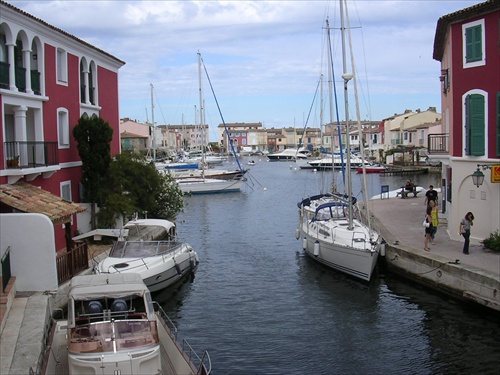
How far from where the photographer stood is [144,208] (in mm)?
31250

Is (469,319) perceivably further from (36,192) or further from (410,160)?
(410,160)

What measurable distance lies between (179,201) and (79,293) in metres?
21.7

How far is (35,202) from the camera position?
62.9 ft

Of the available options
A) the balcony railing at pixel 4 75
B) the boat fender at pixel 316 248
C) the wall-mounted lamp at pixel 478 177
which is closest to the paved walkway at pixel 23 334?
the balcony railing at pixel 4 75

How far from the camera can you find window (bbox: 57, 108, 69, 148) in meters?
25.1

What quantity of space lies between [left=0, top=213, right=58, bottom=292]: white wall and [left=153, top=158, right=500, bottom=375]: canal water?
4.34 metres

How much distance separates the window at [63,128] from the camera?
25.1m

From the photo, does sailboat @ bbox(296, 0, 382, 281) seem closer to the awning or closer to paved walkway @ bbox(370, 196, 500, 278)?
paved walkway @ bbox(370, 196, 500, 278)

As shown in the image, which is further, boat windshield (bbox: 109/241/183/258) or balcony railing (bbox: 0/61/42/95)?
boat windshield (bbox: 109/241/183/258)

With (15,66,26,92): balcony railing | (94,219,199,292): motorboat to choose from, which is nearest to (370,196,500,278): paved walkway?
(94,219,199,292): motorboat

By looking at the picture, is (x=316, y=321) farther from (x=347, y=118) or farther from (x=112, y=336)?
(x=347, y=118)

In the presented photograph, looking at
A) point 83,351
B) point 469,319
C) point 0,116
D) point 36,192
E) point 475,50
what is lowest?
point 469,319

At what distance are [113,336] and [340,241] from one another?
13.4 metres

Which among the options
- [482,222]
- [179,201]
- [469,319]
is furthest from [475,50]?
[179,201]
